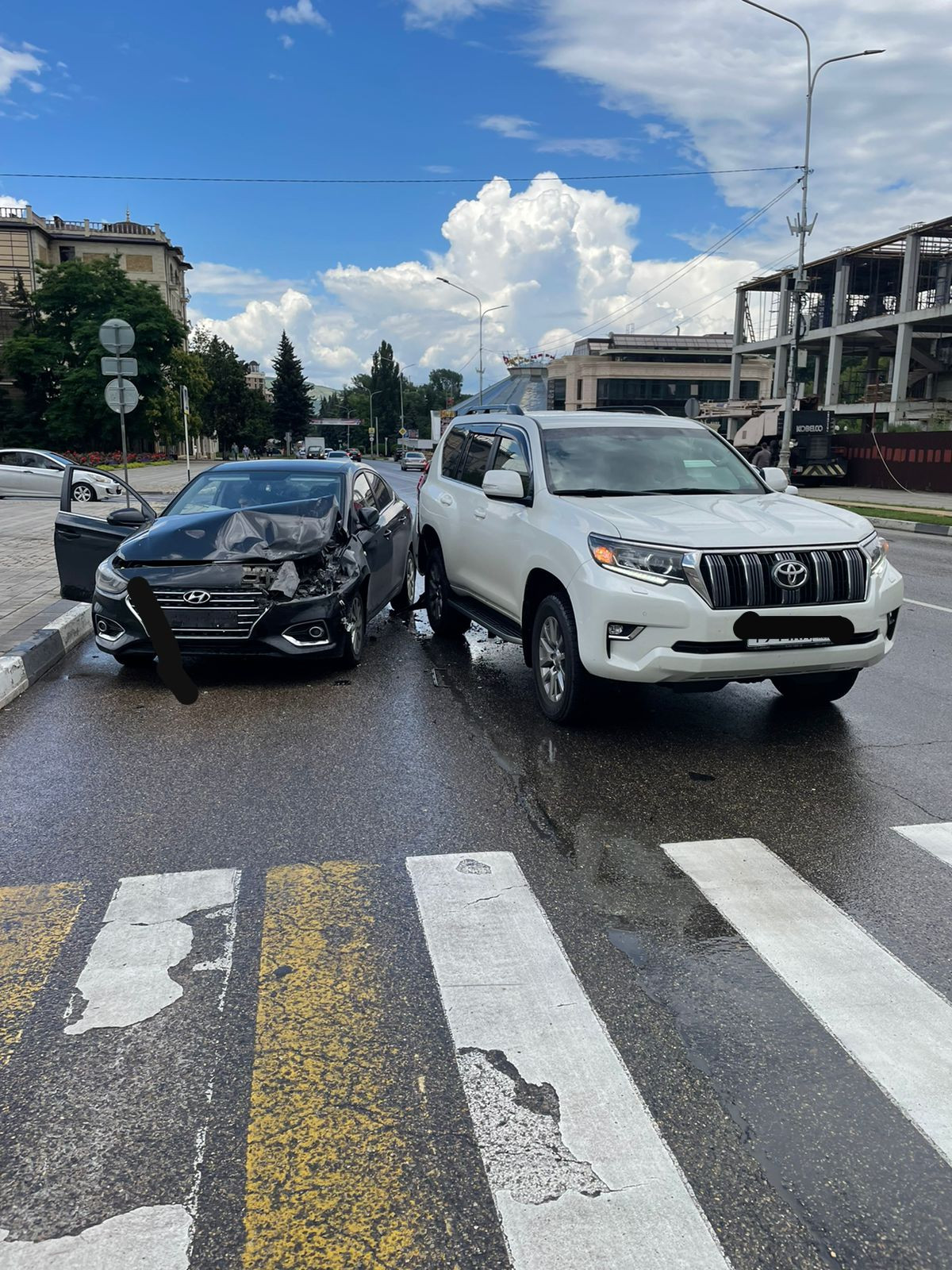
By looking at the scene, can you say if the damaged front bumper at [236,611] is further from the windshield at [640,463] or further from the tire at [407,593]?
the tire at [407,593]

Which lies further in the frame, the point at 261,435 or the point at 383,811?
the point at 261,435

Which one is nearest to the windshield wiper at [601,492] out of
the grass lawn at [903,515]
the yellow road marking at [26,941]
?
the yellow road marking at [26,941]

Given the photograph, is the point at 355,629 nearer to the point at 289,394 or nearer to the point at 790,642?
the point at 790,642

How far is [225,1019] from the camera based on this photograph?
9.68 ft

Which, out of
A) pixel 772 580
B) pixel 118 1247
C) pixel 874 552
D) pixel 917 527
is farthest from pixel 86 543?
pixel 917 527

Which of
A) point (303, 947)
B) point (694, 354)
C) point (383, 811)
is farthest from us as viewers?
point (694, 354)

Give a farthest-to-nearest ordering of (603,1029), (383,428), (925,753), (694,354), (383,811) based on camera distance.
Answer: (383,428)
(694,354)
(925,753)
(383,811)
(603,1029)

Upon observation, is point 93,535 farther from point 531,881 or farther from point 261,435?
point 261,435

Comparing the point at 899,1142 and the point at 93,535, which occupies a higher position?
the point at 93,535

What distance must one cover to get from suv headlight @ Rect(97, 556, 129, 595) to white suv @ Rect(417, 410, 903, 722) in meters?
2.51

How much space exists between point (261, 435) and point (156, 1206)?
117 meters

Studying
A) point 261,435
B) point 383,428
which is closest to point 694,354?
point 261,435

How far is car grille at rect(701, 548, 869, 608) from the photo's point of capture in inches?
201

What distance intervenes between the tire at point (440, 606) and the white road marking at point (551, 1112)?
16.3ft
